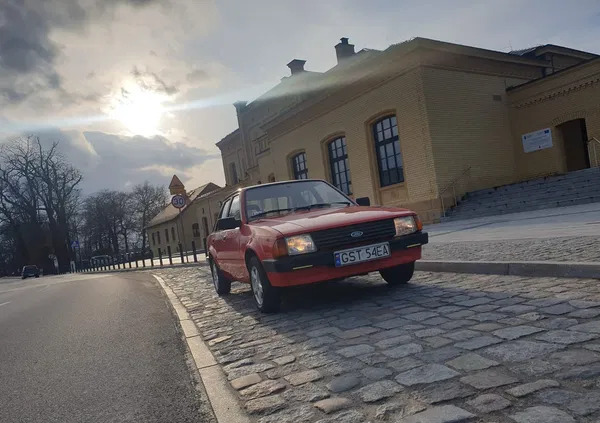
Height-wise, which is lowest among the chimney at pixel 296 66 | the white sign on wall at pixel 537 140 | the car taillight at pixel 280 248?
the car taillight at pixel 280 248

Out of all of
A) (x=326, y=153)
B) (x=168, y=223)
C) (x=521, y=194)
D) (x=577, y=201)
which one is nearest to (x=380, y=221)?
(x=577, y=201)

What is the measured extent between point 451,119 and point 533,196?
15.6ft

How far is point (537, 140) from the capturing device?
19453 mm

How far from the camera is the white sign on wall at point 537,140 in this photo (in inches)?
753

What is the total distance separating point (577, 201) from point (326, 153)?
12.6 metres

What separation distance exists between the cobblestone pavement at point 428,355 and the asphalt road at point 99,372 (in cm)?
44

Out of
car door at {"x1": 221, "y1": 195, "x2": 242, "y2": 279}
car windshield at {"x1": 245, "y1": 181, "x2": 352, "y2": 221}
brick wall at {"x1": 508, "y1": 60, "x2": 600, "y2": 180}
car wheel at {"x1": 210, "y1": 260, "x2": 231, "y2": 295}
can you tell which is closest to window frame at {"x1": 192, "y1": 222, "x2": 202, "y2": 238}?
brick wall at {"x1": 508, "y1": 60, "x2": 600, "y2": 180}

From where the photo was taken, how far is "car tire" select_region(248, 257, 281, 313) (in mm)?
5348

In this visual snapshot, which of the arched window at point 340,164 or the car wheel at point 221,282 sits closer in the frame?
the car wheel at point 221,282

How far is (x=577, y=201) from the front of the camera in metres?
13.5

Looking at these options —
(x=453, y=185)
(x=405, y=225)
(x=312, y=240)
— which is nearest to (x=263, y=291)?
(x=312, y=240)

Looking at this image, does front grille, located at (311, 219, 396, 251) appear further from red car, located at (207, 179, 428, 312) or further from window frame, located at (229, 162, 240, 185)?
window frame, located at (229, 162, 240, 185)

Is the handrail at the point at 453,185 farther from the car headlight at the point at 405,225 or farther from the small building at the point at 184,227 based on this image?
the small building at the point at 184,227

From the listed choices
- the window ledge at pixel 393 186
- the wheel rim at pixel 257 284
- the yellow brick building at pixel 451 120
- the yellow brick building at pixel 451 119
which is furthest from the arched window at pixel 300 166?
the wheel rim at pixel 257 284
